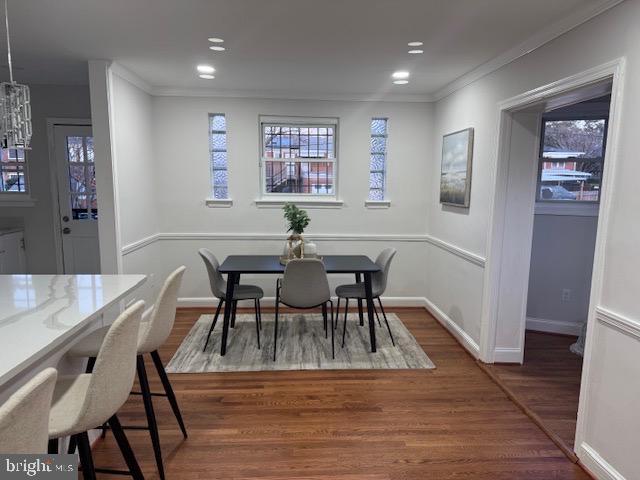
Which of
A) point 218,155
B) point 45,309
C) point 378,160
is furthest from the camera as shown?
point 378,160

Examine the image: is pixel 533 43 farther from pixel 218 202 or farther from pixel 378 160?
pixel 218 202

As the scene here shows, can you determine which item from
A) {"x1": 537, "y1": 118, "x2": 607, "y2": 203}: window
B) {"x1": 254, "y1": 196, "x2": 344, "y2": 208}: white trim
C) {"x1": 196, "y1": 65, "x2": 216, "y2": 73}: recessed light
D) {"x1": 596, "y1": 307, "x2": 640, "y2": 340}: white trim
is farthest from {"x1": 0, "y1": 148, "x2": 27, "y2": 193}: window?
{"x1": 537, "y1": 118, "x2": 607, "y2": 203}: window

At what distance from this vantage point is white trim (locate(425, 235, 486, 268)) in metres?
3.44

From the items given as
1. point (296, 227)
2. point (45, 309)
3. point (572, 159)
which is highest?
point (572, 159)

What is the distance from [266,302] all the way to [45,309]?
130 inches

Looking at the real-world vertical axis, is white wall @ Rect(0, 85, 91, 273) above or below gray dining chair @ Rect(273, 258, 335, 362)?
above

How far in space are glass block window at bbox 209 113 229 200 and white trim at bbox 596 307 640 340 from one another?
3.72m

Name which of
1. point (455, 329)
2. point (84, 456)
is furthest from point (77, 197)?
point (455, 329)

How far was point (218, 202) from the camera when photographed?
4664 mm

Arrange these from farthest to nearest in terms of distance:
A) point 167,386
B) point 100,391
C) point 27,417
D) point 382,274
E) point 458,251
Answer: point 458,251 → point 382,274 → point 167,386 → point 100,391 → point 27,417

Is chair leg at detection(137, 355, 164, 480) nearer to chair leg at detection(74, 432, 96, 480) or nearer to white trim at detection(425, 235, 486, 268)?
chair leg at detection(74, 432, 96, 480)

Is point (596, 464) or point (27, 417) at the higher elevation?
point (27, 417)

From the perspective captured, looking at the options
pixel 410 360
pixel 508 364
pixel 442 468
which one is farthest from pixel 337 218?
pixel 442 468

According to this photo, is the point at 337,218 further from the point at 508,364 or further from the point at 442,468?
the point at 442,468
